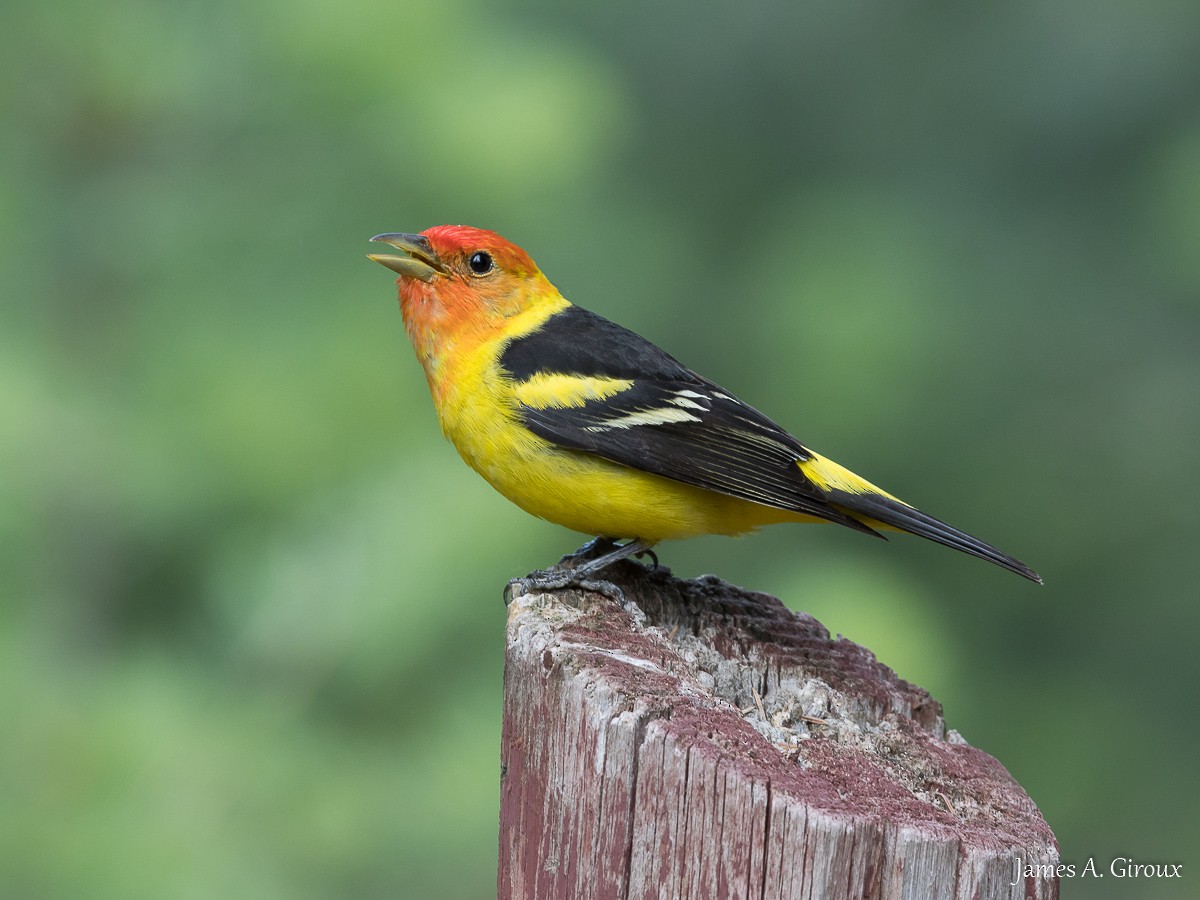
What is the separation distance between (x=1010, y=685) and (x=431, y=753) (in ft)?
11.0

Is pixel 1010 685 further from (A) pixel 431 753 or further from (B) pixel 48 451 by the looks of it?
(B) pixel 48 451

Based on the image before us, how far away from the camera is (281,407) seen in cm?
372

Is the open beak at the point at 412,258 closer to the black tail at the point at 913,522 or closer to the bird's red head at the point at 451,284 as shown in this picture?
the bird's red head at the point at 451,284

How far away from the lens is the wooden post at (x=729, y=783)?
1.99 m

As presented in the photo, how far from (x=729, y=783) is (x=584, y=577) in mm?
1197

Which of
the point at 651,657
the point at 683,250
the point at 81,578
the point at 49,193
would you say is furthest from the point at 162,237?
the point at 683,250

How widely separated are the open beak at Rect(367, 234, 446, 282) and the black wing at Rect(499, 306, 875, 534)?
1.09ft

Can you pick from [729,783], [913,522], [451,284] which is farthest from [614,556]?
[729,783]

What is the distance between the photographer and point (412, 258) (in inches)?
156

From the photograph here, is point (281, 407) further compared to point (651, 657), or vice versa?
point (281, 407)

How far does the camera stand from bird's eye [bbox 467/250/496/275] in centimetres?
399

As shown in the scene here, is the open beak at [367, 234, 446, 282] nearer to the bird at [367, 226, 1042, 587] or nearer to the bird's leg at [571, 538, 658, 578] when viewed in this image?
the bird at [367, 226, 1042, 587]

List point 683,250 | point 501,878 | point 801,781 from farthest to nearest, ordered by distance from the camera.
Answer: point 683,250 < point 501,878 < point 801,781

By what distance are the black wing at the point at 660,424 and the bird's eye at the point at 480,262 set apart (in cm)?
24
